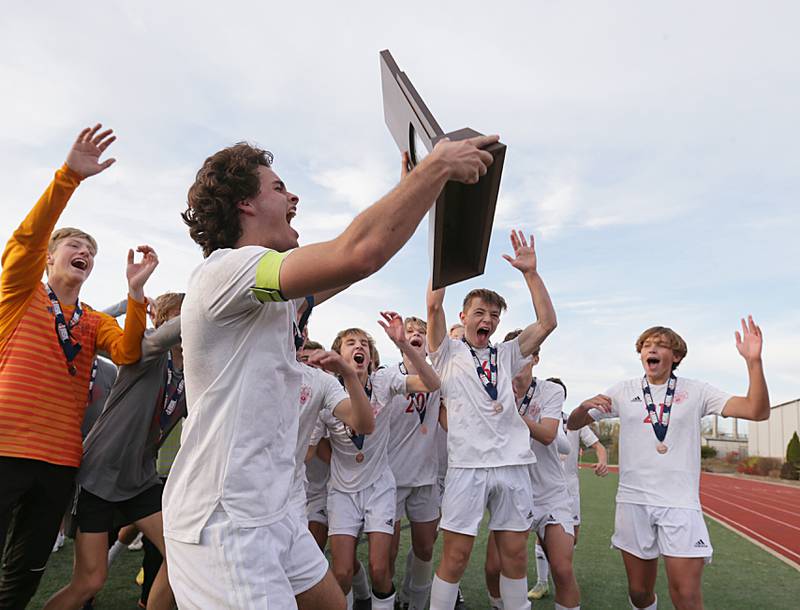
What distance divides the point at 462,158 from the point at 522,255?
3300 mm

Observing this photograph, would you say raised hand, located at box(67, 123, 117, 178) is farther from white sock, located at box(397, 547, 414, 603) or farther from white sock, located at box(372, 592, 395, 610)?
white sock, located at box(397, 547, 414, 603)

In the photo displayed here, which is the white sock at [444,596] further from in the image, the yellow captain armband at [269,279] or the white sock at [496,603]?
the yellow captain armband at [269,279]

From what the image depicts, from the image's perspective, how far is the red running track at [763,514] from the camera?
1234 cm

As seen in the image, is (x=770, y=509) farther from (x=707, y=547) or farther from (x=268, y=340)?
(x=268, y=340)

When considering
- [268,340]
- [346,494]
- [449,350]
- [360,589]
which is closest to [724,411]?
[449,350]

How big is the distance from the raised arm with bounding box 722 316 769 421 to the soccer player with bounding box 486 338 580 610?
151 cm

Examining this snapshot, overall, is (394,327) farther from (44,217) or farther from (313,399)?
(44,217)

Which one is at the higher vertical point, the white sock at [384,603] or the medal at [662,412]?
the medal at [662,412]

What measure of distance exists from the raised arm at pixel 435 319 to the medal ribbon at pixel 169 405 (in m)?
1.82

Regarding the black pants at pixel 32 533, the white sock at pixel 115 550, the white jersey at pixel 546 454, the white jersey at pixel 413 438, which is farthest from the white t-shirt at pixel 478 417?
the white sock at pixel 115 550

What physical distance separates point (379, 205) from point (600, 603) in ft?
19.0

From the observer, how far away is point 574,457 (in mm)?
7801

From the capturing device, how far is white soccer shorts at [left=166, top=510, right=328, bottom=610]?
1847mm

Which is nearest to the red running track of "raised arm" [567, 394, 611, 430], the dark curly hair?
"raised arm" [567, 394, 611, 430]
